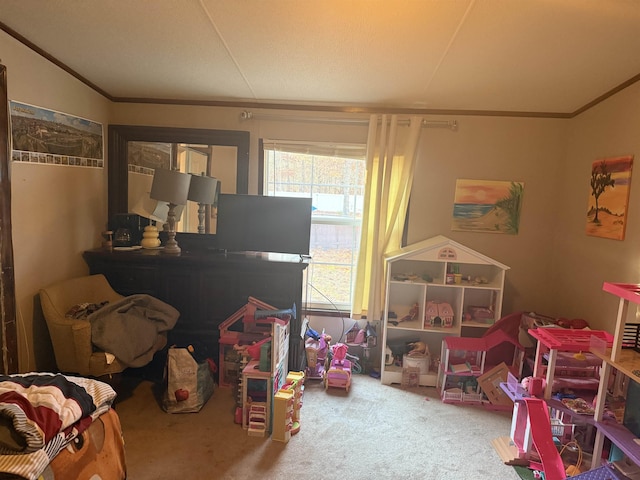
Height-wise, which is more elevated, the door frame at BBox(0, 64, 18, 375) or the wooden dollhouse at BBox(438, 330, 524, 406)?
the door frame at BBox(0, 64, 18, 375)

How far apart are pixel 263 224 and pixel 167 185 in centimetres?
73

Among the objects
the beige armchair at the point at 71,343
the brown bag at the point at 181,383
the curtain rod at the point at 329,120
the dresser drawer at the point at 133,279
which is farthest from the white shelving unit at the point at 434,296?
the beige armchair at the point at 71,343

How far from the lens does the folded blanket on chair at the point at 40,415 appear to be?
1304 mm

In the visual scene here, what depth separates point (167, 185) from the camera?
114 inches

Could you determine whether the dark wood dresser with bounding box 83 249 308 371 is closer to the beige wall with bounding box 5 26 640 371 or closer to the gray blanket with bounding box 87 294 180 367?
the gray blanket with bounding box 87 294 180 367

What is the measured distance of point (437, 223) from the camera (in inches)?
128

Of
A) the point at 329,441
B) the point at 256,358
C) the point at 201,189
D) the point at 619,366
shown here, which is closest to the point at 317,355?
the point at 256,358

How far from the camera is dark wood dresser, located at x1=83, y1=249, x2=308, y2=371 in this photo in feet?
9.53

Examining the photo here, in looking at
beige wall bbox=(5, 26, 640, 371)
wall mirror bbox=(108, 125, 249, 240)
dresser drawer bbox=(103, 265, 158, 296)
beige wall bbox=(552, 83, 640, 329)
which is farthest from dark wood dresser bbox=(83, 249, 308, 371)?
beige wall bbox=(552, 83, 640, 329)

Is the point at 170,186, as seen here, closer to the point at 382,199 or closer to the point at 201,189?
the point at 201,189

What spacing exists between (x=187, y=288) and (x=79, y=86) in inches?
63.3

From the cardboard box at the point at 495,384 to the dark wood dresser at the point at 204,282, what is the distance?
51.0 inches

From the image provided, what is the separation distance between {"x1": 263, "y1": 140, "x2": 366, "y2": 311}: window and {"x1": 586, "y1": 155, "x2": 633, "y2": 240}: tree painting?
1.60 m

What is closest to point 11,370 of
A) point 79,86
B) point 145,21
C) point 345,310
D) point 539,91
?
point 79,86
